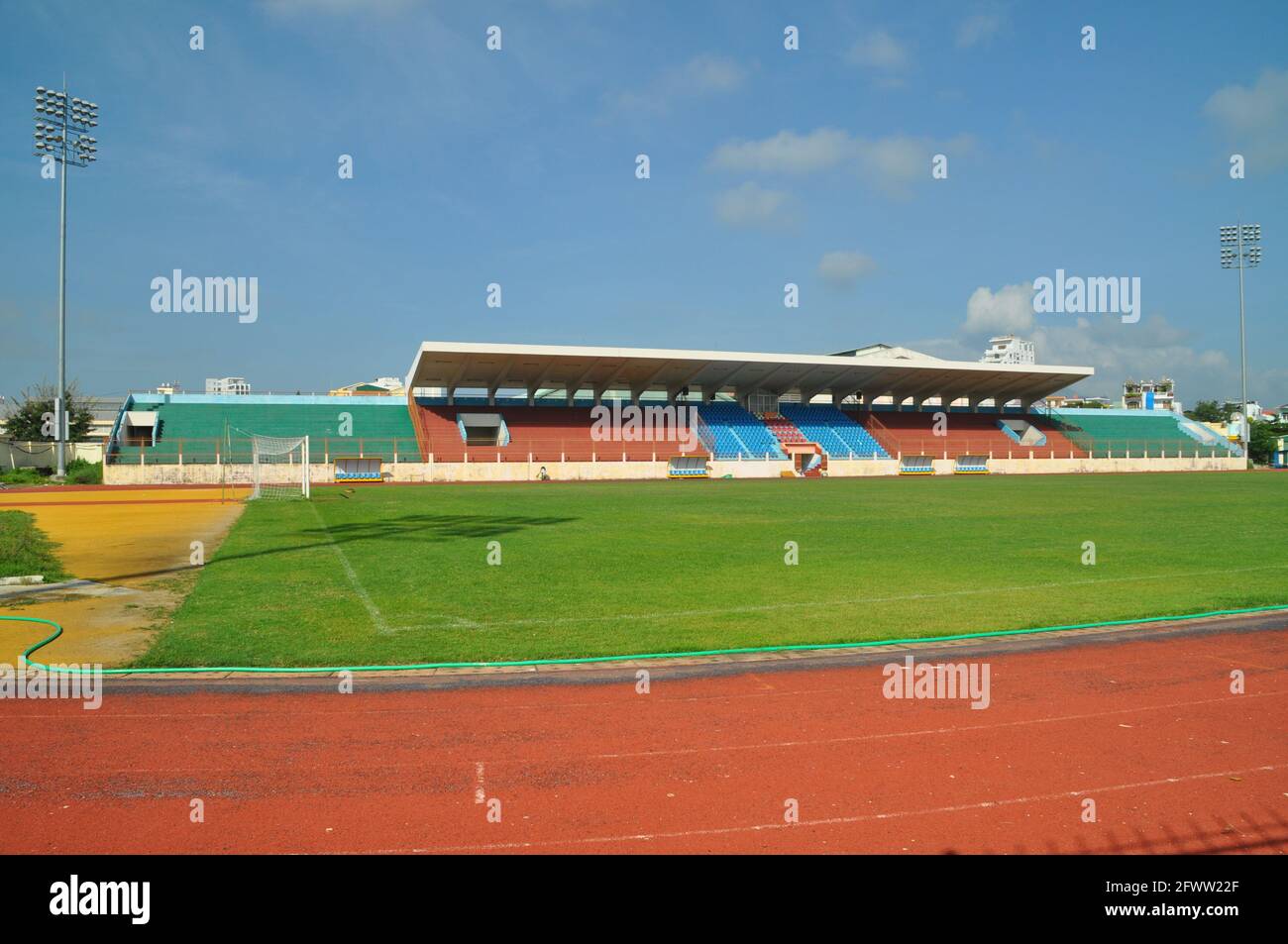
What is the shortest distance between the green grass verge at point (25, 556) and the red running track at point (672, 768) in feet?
26.6

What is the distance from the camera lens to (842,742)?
19.6 ft

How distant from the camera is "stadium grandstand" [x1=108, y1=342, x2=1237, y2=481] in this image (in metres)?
50.6

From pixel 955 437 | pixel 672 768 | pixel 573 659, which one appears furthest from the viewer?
pixel 955 437

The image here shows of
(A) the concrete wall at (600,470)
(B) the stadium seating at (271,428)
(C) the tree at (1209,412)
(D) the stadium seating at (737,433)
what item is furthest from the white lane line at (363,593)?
(C) the tree at (1209,412)

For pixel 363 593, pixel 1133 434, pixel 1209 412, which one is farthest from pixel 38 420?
pixel 1209 412

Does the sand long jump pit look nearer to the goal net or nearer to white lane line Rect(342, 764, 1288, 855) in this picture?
white lane line Rect(342, 764, 1288, 855)

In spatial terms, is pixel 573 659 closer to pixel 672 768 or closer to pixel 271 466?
pixel 672 768

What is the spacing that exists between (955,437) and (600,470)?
2953 centimetres

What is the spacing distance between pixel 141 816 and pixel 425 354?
46.9 meters

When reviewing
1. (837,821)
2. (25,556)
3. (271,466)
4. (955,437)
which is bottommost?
(837,821)

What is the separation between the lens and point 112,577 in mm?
13516

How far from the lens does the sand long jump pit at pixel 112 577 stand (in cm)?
896

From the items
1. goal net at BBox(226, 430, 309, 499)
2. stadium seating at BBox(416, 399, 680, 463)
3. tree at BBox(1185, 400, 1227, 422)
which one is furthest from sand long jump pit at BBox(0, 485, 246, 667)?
tree at BBox(1185, 400, 1227, 422)

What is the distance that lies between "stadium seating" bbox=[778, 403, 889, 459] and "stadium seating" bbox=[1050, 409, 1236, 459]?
769 inches
